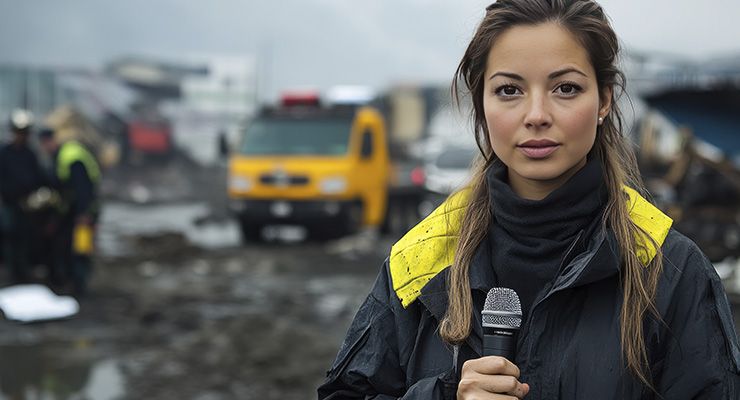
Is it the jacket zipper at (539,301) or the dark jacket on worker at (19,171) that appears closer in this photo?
the jacket zipper at (539,301)

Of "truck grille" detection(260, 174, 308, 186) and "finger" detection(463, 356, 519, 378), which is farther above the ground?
"finger" detection(463, 356, 519, 378)

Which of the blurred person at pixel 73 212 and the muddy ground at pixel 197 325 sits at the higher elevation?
the blurred person at pixel 73 212

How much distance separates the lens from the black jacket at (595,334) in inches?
65.6

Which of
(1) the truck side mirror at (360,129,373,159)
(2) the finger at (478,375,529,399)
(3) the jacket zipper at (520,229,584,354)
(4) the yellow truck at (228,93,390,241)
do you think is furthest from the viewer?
(1) the truck side mirror at (360,129,373,159)

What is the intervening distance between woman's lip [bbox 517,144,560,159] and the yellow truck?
12.9m

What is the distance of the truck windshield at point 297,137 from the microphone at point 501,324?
1334 cm

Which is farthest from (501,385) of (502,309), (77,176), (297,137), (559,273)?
(297,137)

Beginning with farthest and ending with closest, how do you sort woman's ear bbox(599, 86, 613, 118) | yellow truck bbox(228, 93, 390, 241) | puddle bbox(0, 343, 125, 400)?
yellow truck bbox(228, 93, 390, 241) → puddle bbox(0, 343, 125, 400) → woman's ear bbox(599, 86, 613, 118)

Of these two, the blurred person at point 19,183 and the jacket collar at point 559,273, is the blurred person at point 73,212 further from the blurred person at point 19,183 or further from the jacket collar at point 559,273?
the jacket collar at point 559,273

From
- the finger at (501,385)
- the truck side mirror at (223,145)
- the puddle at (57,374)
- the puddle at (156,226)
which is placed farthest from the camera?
the truck side mirror at (223,145)

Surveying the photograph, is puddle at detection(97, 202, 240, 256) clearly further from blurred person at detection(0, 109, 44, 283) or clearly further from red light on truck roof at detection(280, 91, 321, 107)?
blurred person at detection(0, 109, 44, 283)

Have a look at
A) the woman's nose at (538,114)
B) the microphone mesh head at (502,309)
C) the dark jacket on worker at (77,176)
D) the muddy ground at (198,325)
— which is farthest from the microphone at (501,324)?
the dark jacket on worker at (77,176)

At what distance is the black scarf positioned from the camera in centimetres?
173

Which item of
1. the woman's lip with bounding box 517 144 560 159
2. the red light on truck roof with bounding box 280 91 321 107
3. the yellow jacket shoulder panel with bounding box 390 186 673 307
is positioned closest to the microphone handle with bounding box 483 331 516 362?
the yellow jacket shoulder panel with bounding box 390 186 673 307
